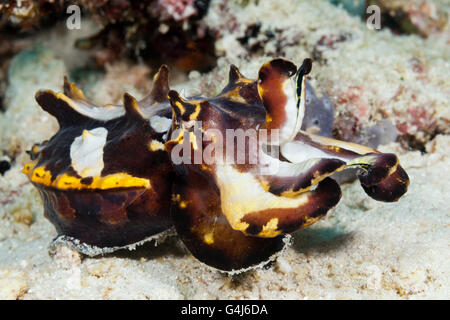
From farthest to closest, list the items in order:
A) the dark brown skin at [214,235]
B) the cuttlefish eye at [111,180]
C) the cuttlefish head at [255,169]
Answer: the cuttlefish eye at [111,180] → the dark brown skin at [214,235] → the cuttlefish head at [255,169]

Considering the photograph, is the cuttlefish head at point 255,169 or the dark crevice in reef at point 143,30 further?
the dark crevice in reef at point 143,30

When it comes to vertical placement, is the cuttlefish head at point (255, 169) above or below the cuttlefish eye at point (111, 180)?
above

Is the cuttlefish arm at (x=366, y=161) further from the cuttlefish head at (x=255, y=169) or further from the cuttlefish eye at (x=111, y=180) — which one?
the cuttlefish eye at (x=111, y=180)

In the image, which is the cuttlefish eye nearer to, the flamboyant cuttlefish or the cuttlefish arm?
the flamboyant cuttlefish

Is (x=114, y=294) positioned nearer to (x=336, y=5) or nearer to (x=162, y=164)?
(x=162, y=164)

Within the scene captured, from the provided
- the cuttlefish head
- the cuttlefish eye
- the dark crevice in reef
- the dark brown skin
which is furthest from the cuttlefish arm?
the dark crevice in reef

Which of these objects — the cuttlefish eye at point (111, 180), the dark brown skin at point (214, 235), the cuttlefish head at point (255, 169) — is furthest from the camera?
the cuttlefish eye at point (111, 180)

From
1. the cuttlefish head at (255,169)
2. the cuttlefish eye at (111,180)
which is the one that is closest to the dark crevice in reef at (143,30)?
the cuttlefish eye at (111,180)
